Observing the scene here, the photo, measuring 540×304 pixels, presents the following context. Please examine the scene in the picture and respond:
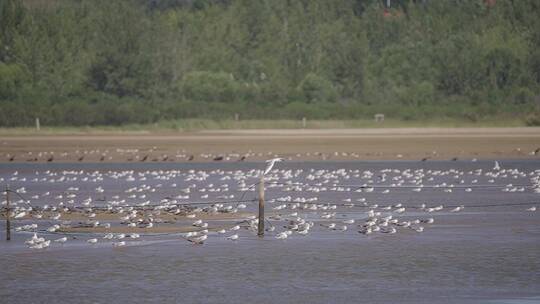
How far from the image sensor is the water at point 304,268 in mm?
15320

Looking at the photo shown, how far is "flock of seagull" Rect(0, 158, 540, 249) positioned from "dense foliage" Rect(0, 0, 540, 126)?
33012 millimetres

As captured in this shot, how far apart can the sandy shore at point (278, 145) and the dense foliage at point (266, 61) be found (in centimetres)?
997

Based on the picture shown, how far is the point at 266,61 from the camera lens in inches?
3890

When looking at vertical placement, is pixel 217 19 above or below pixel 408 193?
above

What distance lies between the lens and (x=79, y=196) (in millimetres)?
29938

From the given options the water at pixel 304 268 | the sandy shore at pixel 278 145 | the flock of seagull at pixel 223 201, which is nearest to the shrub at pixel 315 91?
the sandy shore at pixel 278 145

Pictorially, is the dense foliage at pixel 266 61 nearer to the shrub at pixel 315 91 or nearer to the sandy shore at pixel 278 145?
the shrub at pixel 315 91

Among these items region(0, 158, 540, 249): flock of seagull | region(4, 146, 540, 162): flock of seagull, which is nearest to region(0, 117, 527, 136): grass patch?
region(4, 146, 540, 162): flock of seagull

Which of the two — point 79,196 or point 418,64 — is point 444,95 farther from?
point 79,196

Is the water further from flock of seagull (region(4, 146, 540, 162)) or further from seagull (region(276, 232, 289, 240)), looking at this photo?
flock of seagull (region(4, 146, 540, 162))

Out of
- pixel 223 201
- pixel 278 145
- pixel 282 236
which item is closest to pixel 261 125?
pixel 278 145

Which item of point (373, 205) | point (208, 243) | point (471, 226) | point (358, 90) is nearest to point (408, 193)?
point (373, 205)

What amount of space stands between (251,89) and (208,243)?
213ft

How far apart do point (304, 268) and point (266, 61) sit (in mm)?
81847
